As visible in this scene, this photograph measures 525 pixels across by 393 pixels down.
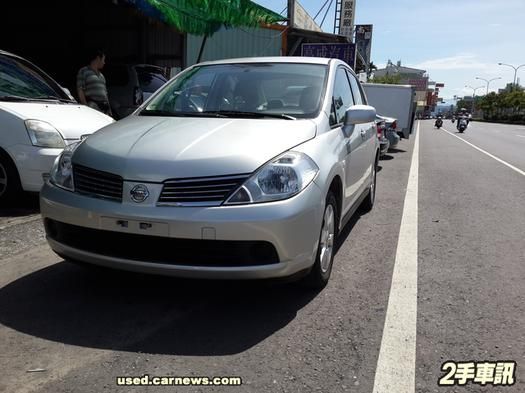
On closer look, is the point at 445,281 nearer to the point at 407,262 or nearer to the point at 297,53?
the point at 407,262

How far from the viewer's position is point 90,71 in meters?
7.65

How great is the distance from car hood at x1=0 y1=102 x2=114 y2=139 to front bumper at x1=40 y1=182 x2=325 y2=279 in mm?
2520

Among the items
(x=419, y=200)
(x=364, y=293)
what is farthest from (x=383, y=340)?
(x=419, y=200)

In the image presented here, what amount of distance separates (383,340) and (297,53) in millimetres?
18406

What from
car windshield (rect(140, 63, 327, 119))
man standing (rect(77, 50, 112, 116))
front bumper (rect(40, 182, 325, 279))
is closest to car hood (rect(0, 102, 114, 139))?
car windshield (rect(140, 63, 327, 119))

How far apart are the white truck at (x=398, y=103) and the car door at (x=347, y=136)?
1266 centimetres

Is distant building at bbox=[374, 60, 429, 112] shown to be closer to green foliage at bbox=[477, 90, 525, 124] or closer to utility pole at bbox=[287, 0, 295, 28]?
green foliage at bbox=[477, 90, 525, 124]

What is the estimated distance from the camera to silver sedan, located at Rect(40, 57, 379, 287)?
2.78 metres

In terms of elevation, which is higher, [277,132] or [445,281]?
[277,132]

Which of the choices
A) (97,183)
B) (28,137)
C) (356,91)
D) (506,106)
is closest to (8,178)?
(28,137)

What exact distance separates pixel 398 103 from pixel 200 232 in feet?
50.1

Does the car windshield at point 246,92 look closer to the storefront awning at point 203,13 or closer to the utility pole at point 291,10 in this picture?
the storefront awning at point 203,13

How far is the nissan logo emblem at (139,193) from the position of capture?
2.84 meters
